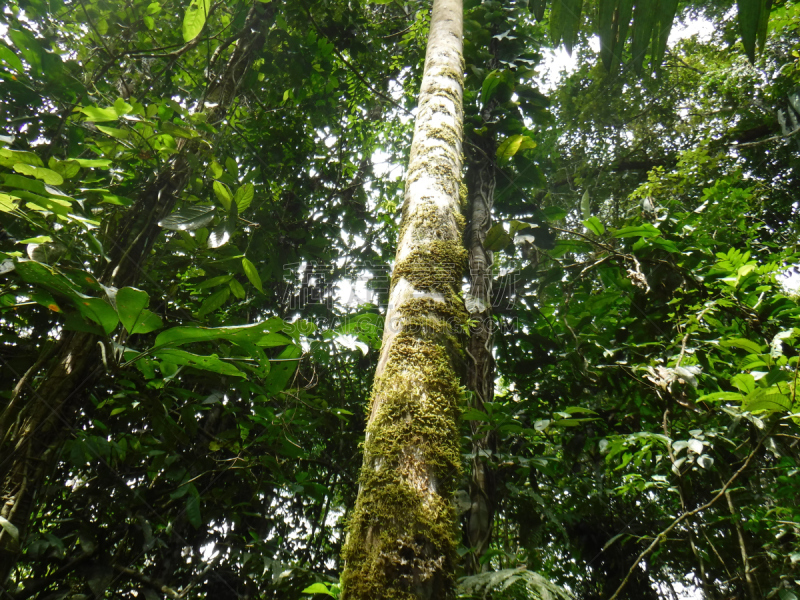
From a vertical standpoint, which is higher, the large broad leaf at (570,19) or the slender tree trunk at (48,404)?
the large broad leaf at (570,19)

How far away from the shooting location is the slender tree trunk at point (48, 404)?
1.23 m

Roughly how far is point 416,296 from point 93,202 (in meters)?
1.69

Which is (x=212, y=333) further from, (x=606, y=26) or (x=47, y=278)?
(x=606, y=26)

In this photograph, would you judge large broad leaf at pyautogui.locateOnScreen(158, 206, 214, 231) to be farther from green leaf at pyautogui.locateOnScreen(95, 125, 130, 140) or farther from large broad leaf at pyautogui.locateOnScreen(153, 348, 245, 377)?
large broad leaf at pyautogui.locateOnScreen(153, 348, 245, 377)

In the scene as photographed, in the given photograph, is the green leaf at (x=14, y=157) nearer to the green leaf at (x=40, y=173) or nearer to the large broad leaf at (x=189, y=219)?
the green leaf at (x=40, y=173)

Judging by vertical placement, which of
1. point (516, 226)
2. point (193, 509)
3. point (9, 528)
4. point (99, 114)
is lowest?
point (9, 528)

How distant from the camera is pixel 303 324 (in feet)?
6.53

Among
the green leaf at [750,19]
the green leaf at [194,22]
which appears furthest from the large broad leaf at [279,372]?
the green leaf at [194,22]

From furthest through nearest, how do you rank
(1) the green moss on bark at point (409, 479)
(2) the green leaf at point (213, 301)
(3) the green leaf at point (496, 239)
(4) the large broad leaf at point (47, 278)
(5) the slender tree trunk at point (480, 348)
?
(3) the green leaf at point (496, 239) < (5) the slender tree trunk at point (480, 348) < (2) the green leaf at point (213, 301) < (4) the large broad leaf at point (47, 278) < (1) the green moss on bark at point (409, 479)

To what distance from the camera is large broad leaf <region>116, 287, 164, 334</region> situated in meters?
0.97

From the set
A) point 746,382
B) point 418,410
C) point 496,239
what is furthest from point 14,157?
point 746,382

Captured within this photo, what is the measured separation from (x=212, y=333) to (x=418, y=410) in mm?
495

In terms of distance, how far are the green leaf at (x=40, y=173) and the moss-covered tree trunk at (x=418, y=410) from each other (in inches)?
43.3

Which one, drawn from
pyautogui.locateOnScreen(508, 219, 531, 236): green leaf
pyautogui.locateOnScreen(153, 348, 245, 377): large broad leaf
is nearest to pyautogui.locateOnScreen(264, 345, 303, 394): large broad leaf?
pyautogui.locateOnScreen(153, 348, 245, 377): large broad leaf
